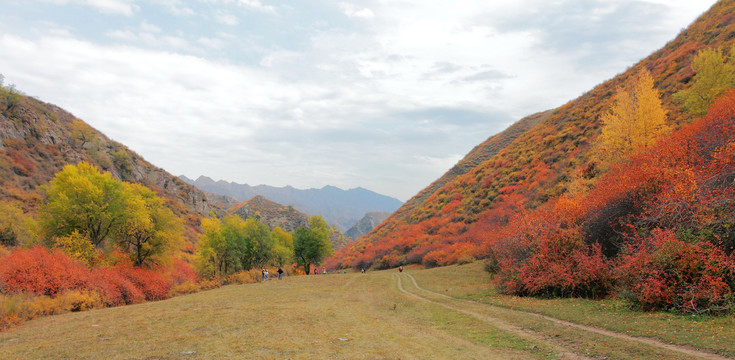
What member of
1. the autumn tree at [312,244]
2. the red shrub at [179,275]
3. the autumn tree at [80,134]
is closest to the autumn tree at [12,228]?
the red shrub at [179,275]

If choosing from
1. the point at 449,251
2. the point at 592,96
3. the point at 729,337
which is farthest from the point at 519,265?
the point at 592,96

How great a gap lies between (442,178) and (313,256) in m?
56.8

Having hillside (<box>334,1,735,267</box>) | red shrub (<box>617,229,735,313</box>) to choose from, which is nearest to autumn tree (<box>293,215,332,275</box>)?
hillside (<box>334,1,735,267</box>)

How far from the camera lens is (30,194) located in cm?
4744

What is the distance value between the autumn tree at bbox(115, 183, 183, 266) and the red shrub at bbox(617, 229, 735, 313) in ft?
116

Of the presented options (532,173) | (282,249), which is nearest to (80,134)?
(282,249)

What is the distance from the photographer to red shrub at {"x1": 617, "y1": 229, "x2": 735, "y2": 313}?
35.5ft

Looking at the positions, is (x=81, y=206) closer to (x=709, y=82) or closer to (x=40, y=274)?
(x=40, y=274)

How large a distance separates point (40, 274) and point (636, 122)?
143 feet

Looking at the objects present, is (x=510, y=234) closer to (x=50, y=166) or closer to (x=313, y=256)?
(x=313, y=256)

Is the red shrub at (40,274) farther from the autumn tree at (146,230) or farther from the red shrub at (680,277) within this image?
the red shrub at (680,277)

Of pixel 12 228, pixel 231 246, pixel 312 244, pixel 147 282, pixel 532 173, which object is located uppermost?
pixel 532 173

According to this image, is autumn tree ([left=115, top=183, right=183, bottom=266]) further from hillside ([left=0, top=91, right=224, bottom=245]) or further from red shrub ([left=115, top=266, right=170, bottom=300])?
hillside ([left=0, top=91, right=224, bottom=245])

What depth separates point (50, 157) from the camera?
2418 inches
